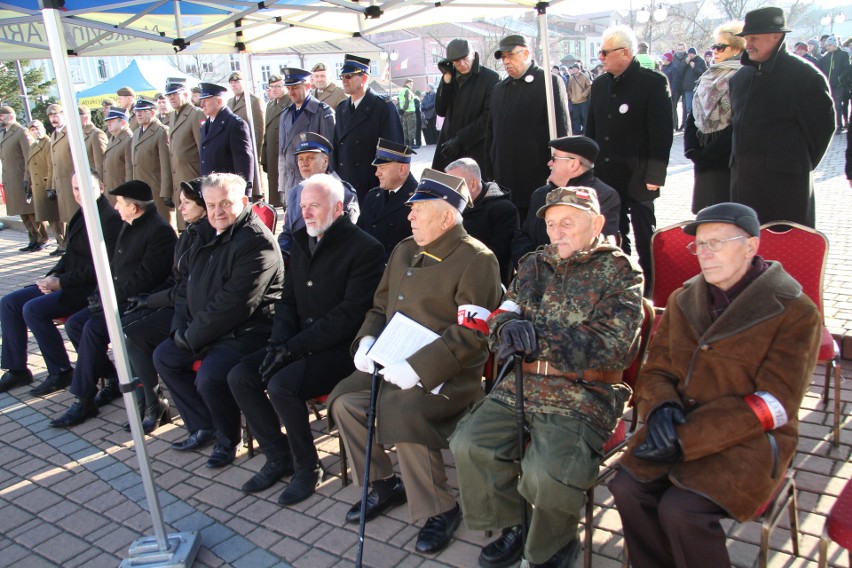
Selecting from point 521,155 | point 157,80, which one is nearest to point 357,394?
point 521,155

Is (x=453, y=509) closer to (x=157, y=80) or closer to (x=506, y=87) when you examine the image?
(x=506, y=87)

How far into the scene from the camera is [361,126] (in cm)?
613

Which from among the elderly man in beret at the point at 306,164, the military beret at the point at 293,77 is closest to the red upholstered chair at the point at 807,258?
the elderly man in beret at the point at 306,164

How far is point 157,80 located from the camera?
23.1m

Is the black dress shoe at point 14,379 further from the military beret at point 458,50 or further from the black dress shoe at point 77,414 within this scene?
the military beret at point 458,50

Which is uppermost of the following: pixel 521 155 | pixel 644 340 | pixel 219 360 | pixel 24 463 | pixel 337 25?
pixel 337 25

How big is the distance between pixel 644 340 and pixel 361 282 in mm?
1546

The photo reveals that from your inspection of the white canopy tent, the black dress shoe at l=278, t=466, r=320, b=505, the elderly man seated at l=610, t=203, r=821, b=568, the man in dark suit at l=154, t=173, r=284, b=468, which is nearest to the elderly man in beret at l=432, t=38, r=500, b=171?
the white canopy tent

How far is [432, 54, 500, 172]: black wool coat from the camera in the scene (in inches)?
235

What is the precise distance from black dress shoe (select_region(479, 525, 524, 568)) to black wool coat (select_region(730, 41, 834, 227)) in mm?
2671

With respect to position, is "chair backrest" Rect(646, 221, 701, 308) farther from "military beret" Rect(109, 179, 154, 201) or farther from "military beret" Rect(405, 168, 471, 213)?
"military beret" Rect(109, 179, 154, 201)

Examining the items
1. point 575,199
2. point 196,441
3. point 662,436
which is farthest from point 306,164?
point 662,436

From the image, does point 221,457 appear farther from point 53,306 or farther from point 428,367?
point 53,306

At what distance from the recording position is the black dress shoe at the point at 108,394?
16.4ft
